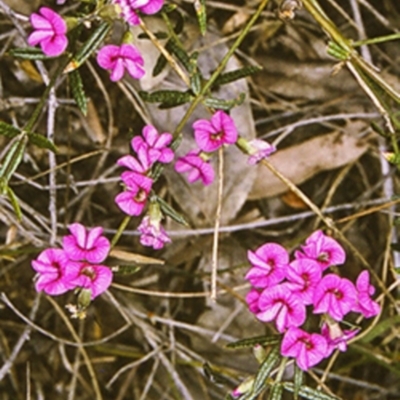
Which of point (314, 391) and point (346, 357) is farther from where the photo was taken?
point (346, 357)

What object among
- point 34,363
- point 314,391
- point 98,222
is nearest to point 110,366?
point 34,363

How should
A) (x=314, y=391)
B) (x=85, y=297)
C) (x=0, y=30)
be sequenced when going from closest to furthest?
1. (x=85, y=297)
2. (x=314, y=391)
3. (x=0, y=30)

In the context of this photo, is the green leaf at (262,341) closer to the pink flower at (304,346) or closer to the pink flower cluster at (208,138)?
the pink flower at (304,346)

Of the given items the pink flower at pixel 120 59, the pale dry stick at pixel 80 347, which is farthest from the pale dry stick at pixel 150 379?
the pink flower at pixel 120 59

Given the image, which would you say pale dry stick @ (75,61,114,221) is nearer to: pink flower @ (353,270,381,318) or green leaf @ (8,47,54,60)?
green leaf @ (8,47,54,60)

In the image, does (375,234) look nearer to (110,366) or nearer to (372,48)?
(372,48)

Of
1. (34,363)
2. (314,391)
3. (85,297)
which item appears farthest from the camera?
(34,363)

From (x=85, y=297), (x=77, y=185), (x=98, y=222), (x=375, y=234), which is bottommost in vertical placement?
(x=375, y=234)
